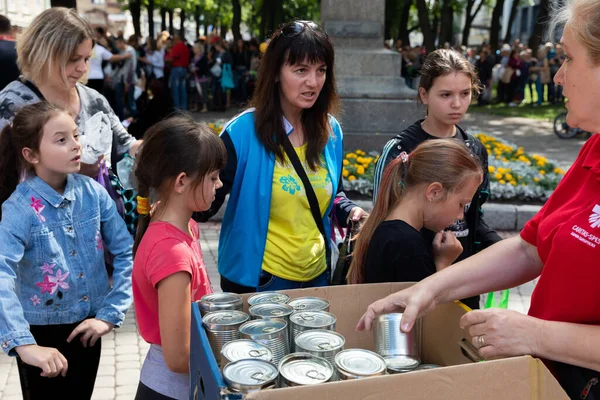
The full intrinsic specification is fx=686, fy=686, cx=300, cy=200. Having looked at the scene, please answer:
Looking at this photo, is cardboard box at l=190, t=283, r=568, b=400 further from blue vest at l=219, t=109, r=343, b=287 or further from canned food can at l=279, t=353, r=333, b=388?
blue vest at l=219, t=109, r=343, b=287

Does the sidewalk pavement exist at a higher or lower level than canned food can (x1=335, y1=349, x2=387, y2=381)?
lower

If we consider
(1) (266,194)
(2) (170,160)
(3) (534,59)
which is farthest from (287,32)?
(3) (534,59)

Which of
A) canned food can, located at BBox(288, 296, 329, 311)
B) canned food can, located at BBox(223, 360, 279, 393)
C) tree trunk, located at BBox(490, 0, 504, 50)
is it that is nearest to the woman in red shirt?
canned food can, located at BBox(288, 296, 329, 311)

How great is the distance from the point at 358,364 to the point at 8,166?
1825 mm

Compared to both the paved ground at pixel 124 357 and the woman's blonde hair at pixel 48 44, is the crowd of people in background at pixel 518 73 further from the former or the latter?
the woman's blonde hair at pixel 48 44

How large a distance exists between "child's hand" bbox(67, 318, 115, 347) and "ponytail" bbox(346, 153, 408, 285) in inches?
37.8

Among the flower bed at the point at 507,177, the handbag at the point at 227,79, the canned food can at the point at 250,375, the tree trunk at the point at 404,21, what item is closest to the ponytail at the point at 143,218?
the canned food can at the point at 250,375

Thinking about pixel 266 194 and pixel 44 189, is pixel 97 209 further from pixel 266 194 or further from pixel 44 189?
pixel 266 194

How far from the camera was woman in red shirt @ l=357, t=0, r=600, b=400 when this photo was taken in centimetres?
156

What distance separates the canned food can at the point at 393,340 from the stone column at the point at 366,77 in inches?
Result: 259

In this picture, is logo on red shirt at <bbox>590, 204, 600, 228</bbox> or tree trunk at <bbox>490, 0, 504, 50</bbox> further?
tree trunk at <bbox>490, 0, 504, 50</bbox>

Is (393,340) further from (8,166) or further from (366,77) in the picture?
(366,77)

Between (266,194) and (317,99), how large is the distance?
571mm

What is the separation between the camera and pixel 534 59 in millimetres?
24500
